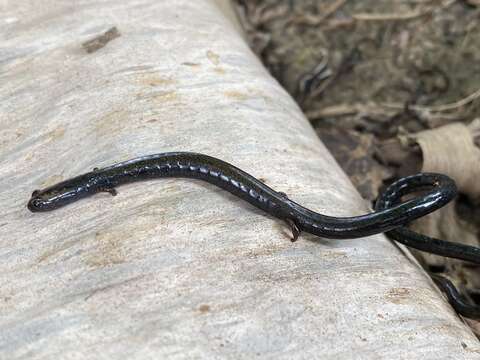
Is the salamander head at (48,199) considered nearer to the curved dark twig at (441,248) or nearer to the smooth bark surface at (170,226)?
the smooth bark surface at (170,226)

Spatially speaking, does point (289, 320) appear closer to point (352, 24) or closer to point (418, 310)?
point (418, 310)

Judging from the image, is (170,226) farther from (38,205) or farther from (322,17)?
(322,17)

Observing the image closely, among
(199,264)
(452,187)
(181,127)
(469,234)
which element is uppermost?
(181,127)

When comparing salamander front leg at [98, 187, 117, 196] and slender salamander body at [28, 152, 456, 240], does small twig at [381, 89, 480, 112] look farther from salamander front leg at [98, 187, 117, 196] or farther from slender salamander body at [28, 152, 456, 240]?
salamander front leg at [98, 187, 117, 196]

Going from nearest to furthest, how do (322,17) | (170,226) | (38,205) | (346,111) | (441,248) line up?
(170,226) < (38,205) < (441,248) < (346,111) < (322,17)

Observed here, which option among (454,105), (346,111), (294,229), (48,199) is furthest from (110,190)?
(454,105)

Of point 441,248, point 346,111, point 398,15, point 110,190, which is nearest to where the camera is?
point 110,190

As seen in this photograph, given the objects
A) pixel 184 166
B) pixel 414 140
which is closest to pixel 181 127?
pixel 184 166
